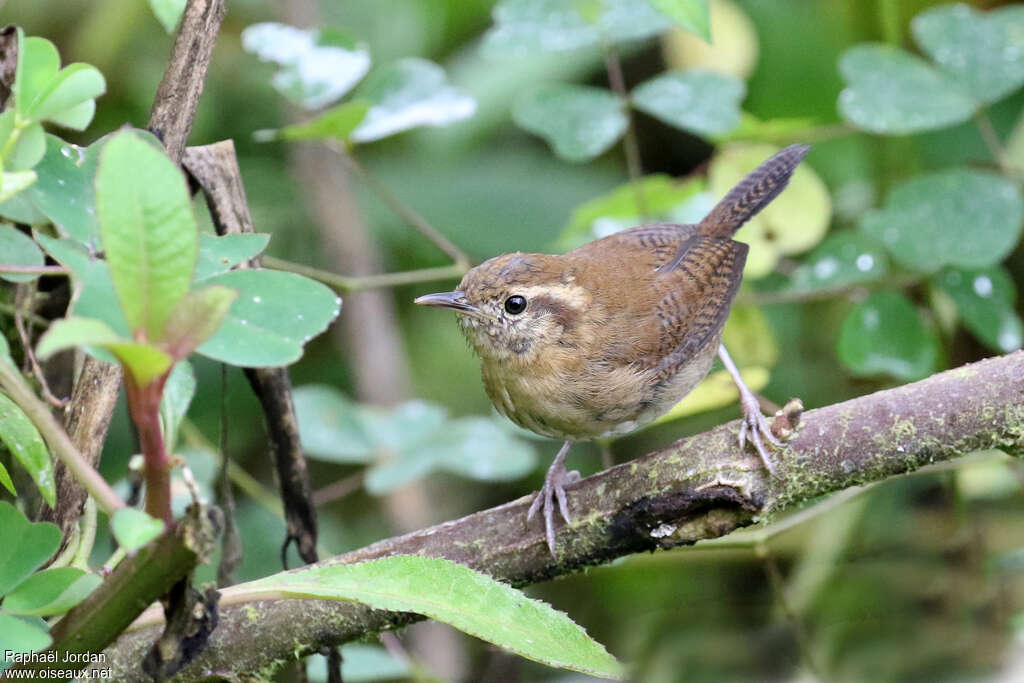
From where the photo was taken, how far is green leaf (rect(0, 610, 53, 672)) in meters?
1.15

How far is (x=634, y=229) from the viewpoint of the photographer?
10.1 feet

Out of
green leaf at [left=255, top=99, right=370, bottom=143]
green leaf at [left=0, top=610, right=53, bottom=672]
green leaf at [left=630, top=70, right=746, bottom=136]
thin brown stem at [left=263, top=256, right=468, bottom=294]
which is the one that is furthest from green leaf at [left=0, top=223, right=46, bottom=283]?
green leaf at [left=630, top=70, right=746, bottom=136]

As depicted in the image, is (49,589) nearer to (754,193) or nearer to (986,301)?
(754,193)

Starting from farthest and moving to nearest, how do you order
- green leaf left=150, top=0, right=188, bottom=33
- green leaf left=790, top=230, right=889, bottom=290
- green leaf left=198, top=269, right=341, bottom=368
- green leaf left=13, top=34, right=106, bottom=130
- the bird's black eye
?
green leaf left=790, top=230, right=889, bottom=290 < the bird's black eye < green leaf left=150, top=0, right=188, bottom=33 < green leaf left=13, top=34, right=106, bottom=130 < green leaf left=198, top=269, right=341, bottom=368

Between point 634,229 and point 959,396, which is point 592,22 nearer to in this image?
point 634,229

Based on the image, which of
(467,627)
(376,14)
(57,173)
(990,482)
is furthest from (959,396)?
(376,14)

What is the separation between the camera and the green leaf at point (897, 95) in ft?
10.3

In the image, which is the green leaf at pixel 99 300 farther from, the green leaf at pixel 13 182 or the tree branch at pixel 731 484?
the tree branch at pixel 731 484

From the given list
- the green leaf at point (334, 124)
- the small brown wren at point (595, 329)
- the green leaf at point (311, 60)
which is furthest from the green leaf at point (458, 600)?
the green leaf at point (311, 60)

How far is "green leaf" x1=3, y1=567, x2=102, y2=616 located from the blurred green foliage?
114 cm

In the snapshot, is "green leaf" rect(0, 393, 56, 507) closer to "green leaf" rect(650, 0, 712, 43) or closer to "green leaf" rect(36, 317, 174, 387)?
"green leaf" rect(36, 317, 174, 387)

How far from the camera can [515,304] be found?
277 centimetres

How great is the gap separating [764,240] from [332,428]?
5.40ft

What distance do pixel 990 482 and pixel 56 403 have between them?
11.4ft
